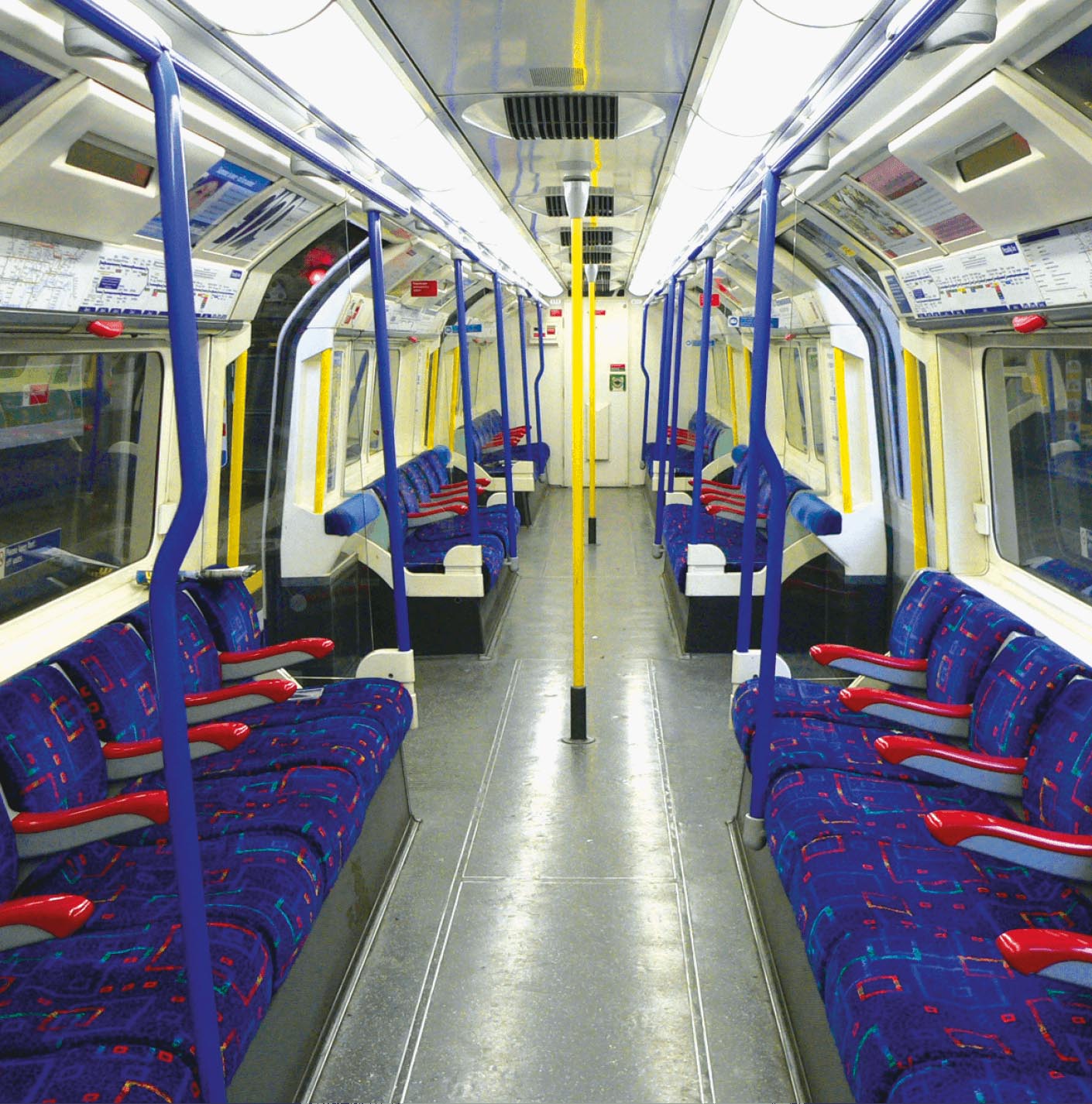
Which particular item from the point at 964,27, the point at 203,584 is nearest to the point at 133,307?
the point at 203,584

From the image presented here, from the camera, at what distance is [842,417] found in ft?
17.9

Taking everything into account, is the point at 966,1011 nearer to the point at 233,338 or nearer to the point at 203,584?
the point at 203,584

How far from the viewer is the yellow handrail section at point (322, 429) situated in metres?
5.03

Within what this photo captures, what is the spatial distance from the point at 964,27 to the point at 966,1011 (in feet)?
6.86

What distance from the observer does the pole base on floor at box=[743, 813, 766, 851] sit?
11.6 ft

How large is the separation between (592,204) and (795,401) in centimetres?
200

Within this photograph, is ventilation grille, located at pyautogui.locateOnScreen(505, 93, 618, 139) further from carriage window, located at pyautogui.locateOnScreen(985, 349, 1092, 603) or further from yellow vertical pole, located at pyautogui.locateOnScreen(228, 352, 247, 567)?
carriage window, located at pyautogui.locateOnScreen(985, 349, 1092, 603)

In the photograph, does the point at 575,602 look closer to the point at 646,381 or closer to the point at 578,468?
the point at 578,468

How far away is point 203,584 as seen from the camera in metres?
4.36

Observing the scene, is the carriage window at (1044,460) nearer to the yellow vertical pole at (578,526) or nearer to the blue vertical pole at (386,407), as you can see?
the yellow vertical pole at (578,526)

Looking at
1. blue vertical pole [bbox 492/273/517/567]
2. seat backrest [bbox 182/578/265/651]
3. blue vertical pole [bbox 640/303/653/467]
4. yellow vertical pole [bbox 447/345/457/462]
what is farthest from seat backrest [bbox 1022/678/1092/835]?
yellow vertical pole [bbox 447/345/457/462]

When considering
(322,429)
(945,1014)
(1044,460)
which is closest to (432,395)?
(322,429)

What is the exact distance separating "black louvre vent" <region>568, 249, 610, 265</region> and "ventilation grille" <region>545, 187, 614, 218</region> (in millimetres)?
2274

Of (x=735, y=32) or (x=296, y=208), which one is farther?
(x=296, y=208)
